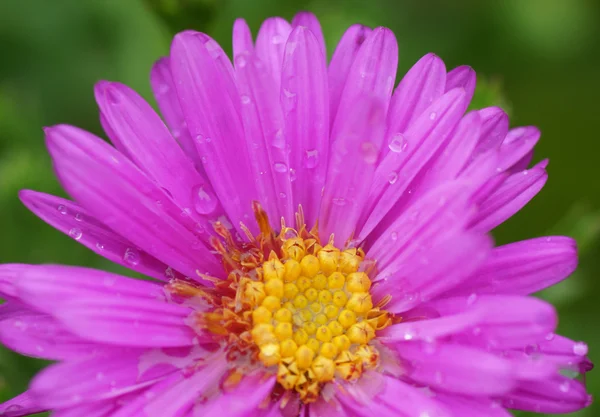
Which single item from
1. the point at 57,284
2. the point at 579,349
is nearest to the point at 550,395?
the point at 579,349

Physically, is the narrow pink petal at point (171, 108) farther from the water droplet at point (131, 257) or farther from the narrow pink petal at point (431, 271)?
the narrow pink petal at point (431, 271)

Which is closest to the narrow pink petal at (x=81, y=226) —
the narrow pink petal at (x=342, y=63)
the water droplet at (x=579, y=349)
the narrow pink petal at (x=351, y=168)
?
the narrow pink petal at (x=351, y=168)

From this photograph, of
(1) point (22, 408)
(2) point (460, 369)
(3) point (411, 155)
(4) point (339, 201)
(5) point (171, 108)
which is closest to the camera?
(2) point (460, 369)

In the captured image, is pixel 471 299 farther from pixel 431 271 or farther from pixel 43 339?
pixel 43 339

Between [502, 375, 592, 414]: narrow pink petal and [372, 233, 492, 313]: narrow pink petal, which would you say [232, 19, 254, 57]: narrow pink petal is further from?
[502, 375, 592, 414]: narrow pink petal

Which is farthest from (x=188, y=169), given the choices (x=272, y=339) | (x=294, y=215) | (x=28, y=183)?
(x=28, y=183)
